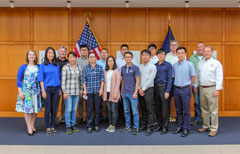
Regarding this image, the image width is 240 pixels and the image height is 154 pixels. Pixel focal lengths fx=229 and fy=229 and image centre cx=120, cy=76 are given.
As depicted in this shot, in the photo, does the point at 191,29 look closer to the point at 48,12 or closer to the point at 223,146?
the point at 223,146

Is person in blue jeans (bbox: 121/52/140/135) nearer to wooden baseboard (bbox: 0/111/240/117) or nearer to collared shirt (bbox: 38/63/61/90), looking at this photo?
collared shirt (bbox: 38/63/61/90)

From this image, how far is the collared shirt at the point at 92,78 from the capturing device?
471cm

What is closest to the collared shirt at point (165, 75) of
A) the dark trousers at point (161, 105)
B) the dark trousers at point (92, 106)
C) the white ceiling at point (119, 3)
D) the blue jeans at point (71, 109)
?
the dark trousers at point (161, 105)

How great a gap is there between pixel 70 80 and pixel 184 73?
2.29 metres

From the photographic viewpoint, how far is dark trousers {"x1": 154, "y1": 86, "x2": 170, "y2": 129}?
15.3 feet

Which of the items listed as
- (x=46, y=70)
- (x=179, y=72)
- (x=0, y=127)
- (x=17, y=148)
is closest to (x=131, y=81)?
(x=179, y=72)

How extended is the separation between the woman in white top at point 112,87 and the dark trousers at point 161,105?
2.68 ft

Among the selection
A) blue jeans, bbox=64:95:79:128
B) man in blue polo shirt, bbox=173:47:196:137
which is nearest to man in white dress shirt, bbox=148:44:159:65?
man in blue polo shirt, bbox=173:47:196:137

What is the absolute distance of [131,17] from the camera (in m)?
6.27

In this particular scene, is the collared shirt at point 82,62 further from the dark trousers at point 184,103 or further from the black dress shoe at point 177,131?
A: the black dress shoe at point 177,131

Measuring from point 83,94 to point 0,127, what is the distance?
2.11 m

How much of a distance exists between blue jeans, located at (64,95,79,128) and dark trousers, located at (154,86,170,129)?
1.67 meters

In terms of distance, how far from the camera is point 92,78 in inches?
186

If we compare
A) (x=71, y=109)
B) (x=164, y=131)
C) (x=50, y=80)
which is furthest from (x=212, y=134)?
(x=50, y=80)
